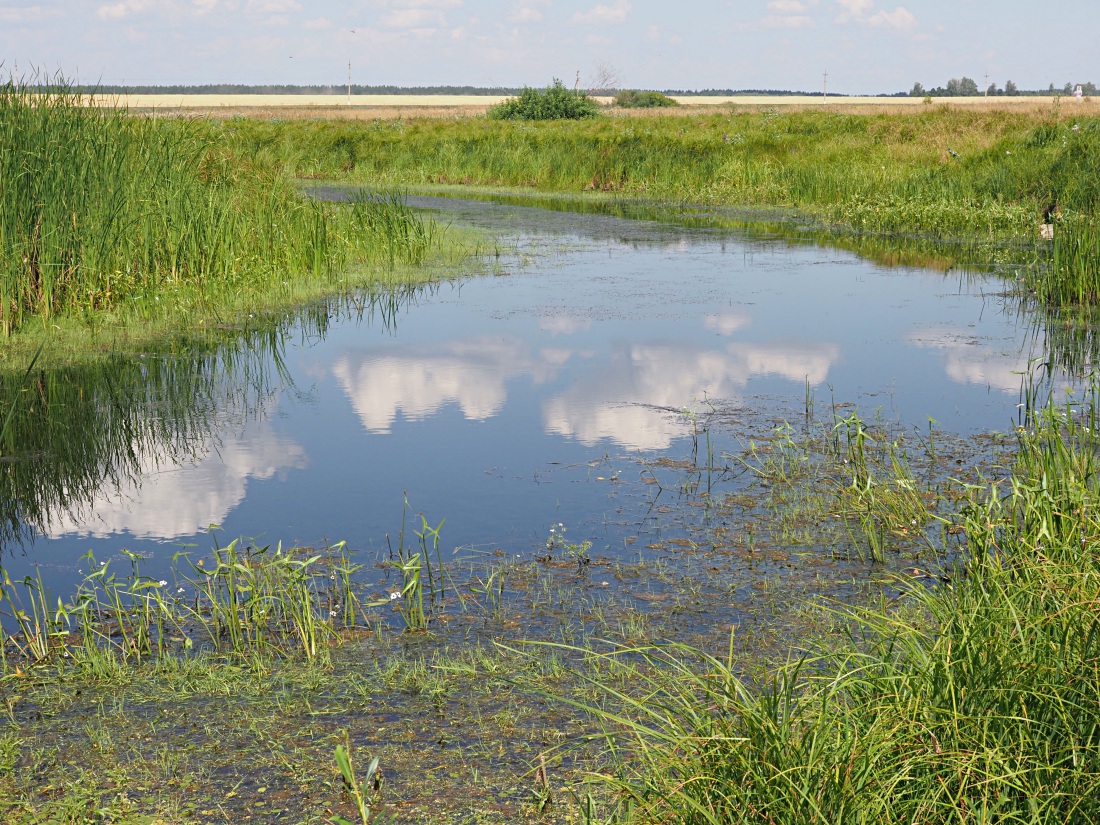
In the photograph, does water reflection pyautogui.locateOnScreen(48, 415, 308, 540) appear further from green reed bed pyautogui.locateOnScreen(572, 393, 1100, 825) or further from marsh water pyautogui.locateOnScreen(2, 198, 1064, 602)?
green reed bed pyautogui.locateOnScreen(572, 393, 1100, 825)

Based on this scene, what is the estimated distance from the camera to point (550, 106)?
38906 mm

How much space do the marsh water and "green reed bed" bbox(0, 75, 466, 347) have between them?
0.98m

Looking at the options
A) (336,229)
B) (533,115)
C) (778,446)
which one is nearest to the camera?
(778,446)

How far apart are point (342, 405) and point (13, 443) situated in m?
2.17

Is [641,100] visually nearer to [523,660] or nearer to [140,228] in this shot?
[140,228]

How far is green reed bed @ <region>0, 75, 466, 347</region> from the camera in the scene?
29.7 ft

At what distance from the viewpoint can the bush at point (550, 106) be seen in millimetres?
38875

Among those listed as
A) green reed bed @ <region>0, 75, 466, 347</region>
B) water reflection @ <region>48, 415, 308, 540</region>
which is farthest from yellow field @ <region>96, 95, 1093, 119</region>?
water reflection @ <region>48, 415, 308, 540</region>

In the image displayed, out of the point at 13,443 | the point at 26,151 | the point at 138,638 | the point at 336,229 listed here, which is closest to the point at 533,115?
the point at 336,229

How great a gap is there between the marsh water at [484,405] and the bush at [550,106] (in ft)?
89.5

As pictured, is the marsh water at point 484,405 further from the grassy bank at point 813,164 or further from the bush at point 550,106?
the bush at point 550,106

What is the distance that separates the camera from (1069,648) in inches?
106

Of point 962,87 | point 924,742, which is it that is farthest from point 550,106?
point 962,87

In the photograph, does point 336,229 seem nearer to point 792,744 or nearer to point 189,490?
point 189,490
